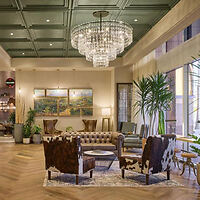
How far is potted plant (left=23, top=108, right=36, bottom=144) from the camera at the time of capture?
12.4 m

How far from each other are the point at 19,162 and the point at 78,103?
560 centimetres

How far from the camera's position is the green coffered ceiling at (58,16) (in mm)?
6227

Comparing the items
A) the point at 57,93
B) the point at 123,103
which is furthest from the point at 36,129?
the point at 123,103

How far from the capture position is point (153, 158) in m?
5.50

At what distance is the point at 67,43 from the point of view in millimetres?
9844

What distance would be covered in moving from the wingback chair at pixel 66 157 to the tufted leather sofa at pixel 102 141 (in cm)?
170

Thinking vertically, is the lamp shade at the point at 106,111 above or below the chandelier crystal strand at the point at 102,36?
below

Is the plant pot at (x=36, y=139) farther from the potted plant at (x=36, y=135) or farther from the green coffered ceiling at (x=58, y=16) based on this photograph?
the green coffered ceiling at (x=58, y=16)

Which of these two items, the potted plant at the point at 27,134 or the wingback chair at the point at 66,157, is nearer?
the wingback chair at the point at 66,157

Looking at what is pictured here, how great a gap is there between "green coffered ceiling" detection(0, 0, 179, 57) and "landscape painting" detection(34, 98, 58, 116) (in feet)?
12.3

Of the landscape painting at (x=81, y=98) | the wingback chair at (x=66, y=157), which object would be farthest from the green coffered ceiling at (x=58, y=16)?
the landscape painting at (x=81, y=98)

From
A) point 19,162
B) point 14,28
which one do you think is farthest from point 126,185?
point 14,28

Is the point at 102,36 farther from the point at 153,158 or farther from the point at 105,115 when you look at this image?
the point at 105,115

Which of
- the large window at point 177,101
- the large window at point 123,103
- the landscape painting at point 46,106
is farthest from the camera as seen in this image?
the landscape painting at point 46,106
